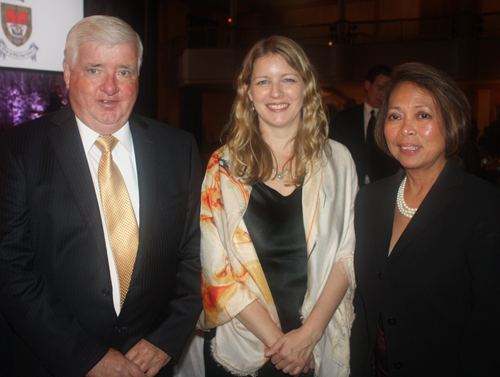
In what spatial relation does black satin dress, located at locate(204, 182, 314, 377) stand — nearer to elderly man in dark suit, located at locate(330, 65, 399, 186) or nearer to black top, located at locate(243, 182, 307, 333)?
black top, located at locate(243, 182, 307, 333)

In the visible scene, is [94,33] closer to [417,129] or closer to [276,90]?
[276,90]

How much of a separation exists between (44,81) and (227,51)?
10266 mm

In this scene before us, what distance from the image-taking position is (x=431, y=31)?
11164 mm

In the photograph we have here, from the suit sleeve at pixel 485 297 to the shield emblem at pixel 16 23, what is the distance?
2810mm

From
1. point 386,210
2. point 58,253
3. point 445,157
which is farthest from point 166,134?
point 445,157

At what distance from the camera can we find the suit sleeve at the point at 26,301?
133cm

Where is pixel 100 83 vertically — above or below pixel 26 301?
above

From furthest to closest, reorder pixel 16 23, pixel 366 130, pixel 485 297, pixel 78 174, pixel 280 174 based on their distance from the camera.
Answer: pixel 366 130 → pixel 16 23 → pixel 280 174 → pixel 78 174 → pixel 485 297

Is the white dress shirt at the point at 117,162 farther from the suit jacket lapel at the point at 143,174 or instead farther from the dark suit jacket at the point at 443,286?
the dark suit jacket at the point at 443,286

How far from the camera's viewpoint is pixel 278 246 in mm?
1708

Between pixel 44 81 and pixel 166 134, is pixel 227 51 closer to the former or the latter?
pixel 44 81

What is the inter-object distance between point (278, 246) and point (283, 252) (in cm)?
3

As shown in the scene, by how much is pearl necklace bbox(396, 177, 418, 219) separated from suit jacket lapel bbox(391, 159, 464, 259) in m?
0.10

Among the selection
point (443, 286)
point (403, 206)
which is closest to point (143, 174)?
point (403, 206)
